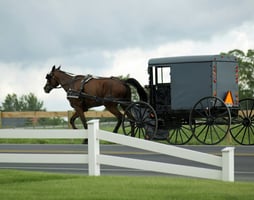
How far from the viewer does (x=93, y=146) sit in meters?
10.1

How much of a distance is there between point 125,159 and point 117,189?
1400mm

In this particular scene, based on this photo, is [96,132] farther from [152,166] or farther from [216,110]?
[216,110]

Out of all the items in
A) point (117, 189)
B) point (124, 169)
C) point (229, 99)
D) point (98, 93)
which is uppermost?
point (98, 93)

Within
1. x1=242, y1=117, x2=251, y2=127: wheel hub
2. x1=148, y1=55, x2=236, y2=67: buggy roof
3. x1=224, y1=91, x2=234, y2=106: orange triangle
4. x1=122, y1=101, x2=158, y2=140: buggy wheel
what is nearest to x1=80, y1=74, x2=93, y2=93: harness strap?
x1=122, y1=101, x2=158, y2=140: buggy wheel

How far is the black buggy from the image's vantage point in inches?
714

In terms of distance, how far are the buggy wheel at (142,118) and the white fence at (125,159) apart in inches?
321

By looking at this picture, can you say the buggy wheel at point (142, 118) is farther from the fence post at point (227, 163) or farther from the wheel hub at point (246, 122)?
the fence post at point (227, 163)

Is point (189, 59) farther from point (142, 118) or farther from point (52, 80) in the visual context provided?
point (52, 80)

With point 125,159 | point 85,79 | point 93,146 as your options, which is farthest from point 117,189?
point 85,79

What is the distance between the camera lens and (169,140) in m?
19.2

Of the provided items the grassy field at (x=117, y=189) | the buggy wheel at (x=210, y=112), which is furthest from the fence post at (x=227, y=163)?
the buggy wheel at (x=210, y=112)

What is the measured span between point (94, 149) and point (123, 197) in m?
2.36

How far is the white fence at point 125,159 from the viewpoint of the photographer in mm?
8844

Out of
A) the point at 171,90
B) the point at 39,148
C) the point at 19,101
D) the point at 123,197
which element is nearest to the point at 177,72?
the point at 171,90
